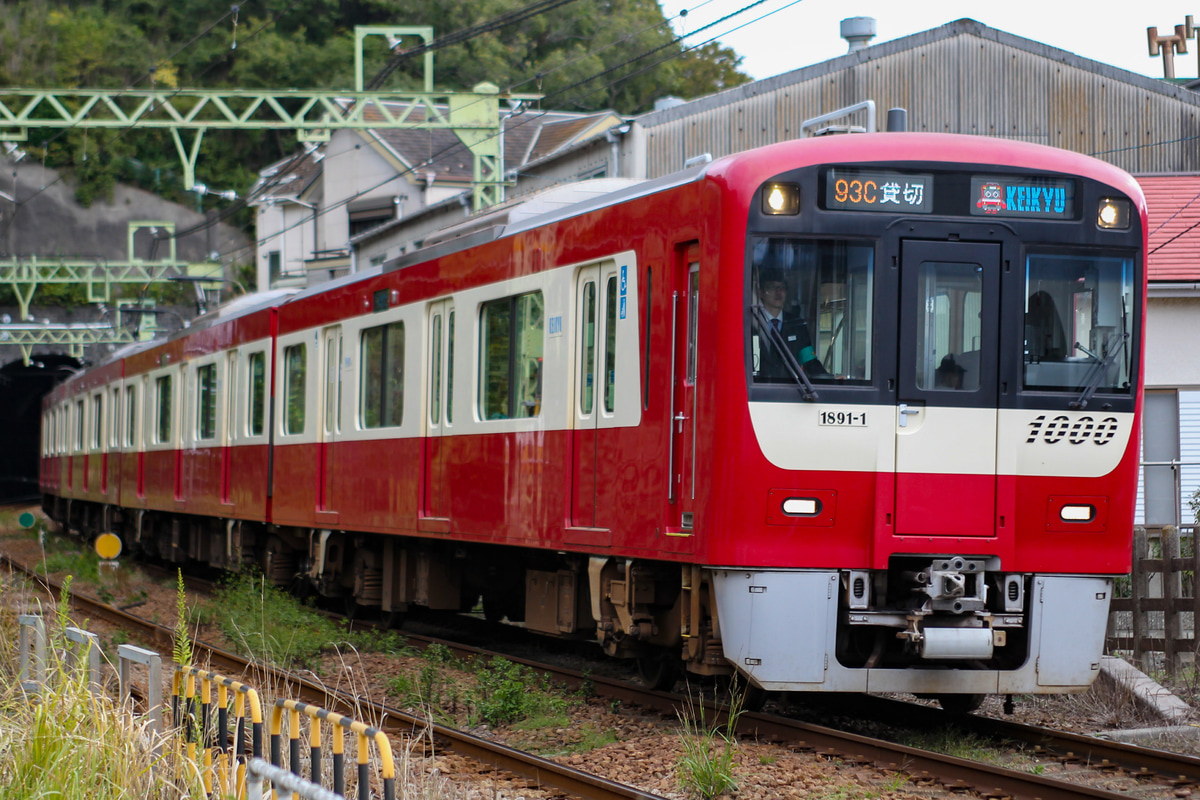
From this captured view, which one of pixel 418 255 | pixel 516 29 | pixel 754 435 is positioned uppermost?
pixel 516 29

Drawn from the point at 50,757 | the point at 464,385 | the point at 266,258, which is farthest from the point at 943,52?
the point at 266,258

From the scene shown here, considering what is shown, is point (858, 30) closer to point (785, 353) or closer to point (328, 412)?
point (328, 412)

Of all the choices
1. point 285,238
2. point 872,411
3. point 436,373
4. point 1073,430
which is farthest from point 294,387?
point 285,238

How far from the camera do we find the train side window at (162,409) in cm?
2003

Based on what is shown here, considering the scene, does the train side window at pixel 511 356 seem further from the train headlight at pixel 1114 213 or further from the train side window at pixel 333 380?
the train headlight at pixel 1114 213

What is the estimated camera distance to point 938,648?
24.1 ft

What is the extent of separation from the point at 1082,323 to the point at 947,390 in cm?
86

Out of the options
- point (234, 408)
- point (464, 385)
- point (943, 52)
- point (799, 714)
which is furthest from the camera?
point (943, 52)

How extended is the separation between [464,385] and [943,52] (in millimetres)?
15711

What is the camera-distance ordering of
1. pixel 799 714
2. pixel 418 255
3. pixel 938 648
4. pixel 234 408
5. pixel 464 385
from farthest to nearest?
pixel 234 408
pixel 418 255
pixel 464 385
pixel 799 714
pixel 938 648

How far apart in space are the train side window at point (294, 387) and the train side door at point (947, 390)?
792 cm

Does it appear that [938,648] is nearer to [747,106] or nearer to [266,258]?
[747,106]

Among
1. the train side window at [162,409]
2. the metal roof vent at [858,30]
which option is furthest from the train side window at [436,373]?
the metal roof vent at [858,30]

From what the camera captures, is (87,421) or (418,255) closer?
(418,255)
